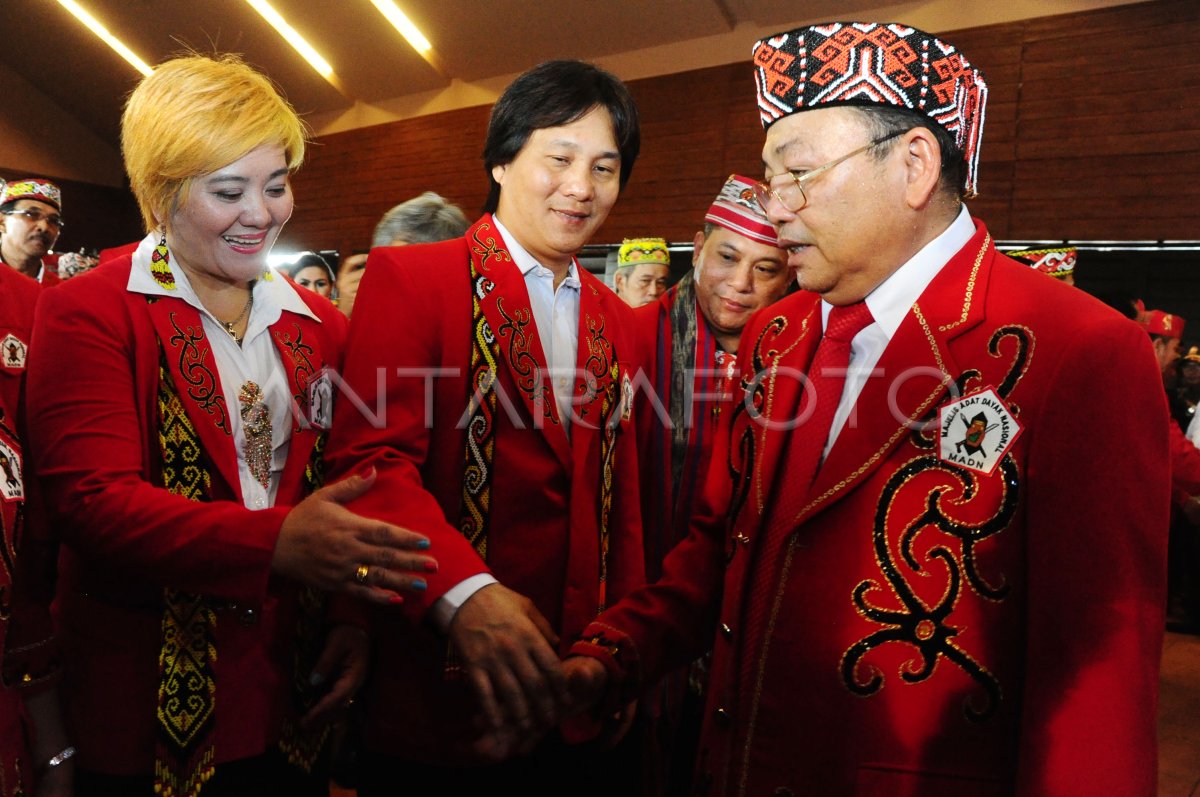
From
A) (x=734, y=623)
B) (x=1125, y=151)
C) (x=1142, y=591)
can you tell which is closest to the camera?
(x=1142, y=591)

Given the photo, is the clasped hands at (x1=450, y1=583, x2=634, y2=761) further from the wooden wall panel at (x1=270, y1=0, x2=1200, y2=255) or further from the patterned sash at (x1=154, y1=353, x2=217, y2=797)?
the wooden wall panel at (x1=270, y1=0, x2=1200, y2=255)

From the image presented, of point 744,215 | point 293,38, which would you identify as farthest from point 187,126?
point 293,38

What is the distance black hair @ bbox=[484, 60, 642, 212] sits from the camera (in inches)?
63.4

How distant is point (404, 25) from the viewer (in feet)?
29.9

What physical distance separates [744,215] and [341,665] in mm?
1603

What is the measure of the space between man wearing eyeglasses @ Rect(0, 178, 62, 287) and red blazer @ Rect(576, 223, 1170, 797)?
173 inches

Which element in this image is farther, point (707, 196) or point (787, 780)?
point (707, 196)

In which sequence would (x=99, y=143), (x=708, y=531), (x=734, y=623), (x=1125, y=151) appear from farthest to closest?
(x=99, y=143) < (x=1125, y=151) < (x=708, y=531) < (x=734, y=623)

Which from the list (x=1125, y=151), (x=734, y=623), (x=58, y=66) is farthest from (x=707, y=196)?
(x=58, y=66)

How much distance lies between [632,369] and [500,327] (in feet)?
1.23

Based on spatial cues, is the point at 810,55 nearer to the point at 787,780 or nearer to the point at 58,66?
the point at 787,780

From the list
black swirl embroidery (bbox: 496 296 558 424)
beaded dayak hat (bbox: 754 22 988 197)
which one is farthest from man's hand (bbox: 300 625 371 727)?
beaded dayak hat (bbox: 754 22 988 197)

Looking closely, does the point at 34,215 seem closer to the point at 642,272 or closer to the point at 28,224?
the point at 28,224

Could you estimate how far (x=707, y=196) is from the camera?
25.4ft
